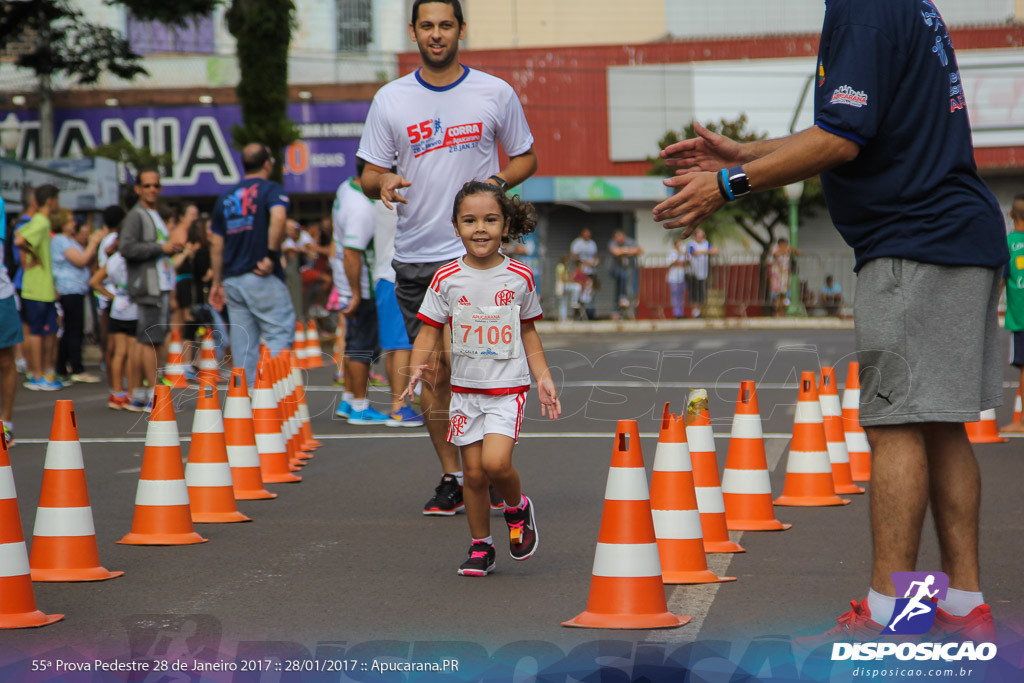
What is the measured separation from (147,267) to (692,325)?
789 inches

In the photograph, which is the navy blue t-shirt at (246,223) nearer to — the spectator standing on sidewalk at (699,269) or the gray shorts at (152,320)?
the gray shorts at (152,320)

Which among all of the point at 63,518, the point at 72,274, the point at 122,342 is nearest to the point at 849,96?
the point at 63,518

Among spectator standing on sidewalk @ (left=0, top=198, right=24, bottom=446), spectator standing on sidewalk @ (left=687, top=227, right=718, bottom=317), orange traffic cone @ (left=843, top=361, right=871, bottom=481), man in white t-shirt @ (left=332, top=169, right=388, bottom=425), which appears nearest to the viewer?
orange traffic cone @ (left=843, top=361, right=871, bottom=481)

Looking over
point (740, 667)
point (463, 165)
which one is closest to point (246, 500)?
point (463, 165)

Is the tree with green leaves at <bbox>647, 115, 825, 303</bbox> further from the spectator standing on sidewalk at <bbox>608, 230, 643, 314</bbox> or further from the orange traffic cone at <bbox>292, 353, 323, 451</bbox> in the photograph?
the orange traffic cone at <bbox>292, 353, 323, 451</bbox>

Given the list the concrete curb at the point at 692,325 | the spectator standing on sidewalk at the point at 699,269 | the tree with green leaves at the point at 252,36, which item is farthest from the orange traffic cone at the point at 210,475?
the spectator standing on sidewalk at the point at 699,269

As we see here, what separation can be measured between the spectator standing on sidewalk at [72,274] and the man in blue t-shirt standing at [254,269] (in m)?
4.89

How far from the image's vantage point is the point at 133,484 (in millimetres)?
7926

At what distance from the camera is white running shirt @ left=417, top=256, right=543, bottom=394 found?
5.48 meters

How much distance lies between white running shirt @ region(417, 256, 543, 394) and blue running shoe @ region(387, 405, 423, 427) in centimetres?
523

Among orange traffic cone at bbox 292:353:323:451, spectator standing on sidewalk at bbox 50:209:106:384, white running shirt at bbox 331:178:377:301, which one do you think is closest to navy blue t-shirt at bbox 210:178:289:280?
white running shirt at bbox 331:178:377:301

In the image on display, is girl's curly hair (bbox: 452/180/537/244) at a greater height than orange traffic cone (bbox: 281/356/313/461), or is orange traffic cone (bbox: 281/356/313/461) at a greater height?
girl's curly hair (bbox: 452/180/537/244)

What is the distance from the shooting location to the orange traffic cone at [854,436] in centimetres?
820

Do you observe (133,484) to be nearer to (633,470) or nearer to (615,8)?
(633,470)
